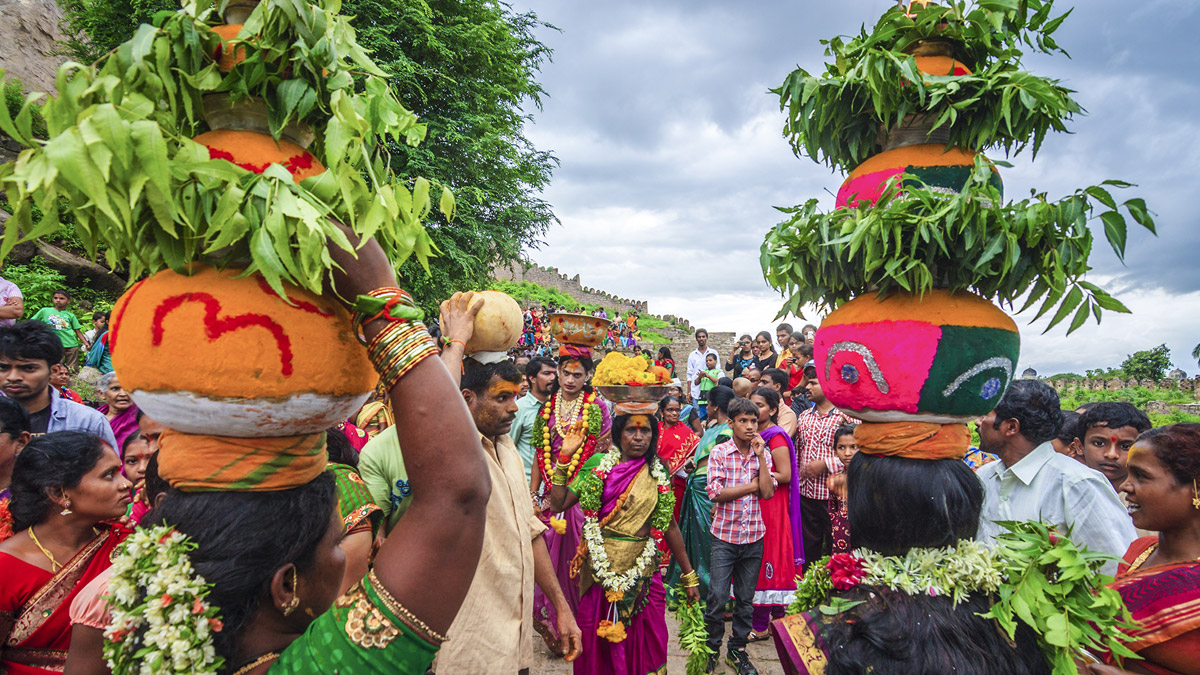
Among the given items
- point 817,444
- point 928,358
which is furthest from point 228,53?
point 817,444

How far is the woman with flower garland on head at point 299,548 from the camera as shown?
129 cm

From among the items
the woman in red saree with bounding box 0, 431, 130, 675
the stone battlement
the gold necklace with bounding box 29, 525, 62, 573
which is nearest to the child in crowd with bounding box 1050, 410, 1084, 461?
the woman in red saree with bounding box 0, 431, 130, 675

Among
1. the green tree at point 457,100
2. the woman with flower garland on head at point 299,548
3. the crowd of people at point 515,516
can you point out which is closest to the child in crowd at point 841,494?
the crowd of people at point 515,516

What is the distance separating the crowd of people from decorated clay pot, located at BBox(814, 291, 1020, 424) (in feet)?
0.86

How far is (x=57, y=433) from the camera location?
2.72 meters

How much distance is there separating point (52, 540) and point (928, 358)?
3.61 m

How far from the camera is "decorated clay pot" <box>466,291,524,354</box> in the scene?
3.35 meters

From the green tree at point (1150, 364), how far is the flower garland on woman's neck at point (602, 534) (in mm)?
22786

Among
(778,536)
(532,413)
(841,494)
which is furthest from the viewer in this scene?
(532,413)

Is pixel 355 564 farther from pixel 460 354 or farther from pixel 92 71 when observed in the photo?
pixel 92 71

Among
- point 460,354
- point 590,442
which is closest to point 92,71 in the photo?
point 460,354

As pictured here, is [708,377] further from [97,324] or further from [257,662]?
[97,324]

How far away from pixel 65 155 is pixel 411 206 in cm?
69

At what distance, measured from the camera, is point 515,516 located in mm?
3312
